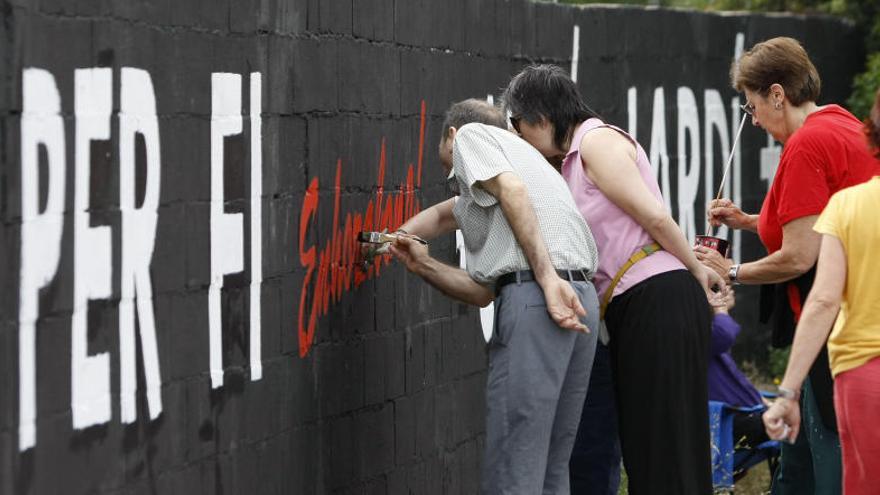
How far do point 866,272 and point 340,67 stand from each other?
6.18 ft

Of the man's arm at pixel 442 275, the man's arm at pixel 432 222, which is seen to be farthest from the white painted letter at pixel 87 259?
the man's arm at pixel 432 222

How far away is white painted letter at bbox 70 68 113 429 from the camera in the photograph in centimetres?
409

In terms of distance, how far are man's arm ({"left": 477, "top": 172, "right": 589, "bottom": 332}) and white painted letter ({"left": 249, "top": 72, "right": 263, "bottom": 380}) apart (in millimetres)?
678

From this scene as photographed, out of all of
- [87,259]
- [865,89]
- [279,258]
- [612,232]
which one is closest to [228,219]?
[279,258]

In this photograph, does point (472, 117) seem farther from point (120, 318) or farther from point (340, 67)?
point (120, 318)

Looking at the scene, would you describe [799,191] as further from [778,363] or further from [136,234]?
[778,363]

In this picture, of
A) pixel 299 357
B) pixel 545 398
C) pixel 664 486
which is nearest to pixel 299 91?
pixel 299 357

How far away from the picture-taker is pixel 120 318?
4.30m

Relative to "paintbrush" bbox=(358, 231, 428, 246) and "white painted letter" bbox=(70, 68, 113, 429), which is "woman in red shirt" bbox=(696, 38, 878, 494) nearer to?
"paintbrush" bbox=(358, 231, 428, 246)

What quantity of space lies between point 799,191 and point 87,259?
8.61 feet

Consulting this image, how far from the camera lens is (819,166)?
577cm

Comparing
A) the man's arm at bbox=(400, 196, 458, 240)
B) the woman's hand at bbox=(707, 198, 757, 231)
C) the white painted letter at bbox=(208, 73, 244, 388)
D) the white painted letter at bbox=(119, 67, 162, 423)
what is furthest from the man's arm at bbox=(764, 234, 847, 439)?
the woman's hand at bbox=(707, 198, 757, 231)

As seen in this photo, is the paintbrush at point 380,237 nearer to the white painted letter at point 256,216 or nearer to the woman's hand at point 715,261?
the white painted letter at point 256,216

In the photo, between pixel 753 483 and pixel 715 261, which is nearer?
pixel 715 261
